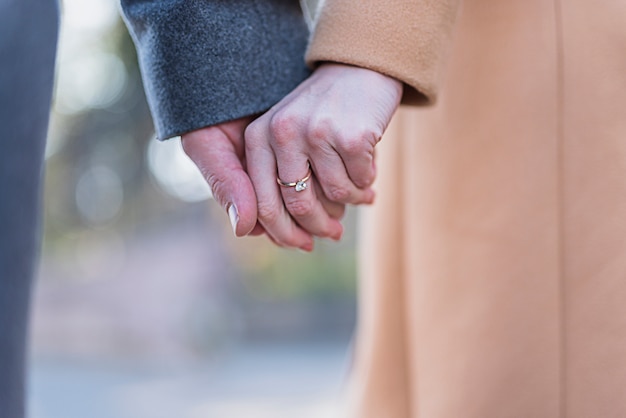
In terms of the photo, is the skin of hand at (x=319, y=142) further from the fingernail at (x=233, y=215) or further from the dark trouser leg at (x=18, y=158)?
the dark trouser leg at (x=18, y=158)

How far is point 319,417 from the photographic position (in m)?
3.64

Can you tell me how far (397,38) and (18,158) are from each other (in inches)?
16.8

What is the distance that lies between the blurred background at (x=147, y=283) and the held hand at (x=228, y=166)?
3.73 metres

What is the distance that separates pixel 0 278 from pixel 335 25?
444 millimetres

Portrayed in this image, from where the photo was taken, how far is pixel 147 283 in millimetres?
→ 6785

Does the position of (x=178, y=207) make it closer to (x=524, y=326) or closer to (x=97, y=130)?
(x=97, y=130)

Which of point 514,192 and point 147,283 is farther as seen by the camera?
point 147,283

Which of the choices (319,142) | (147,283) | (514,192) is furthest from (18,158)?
(147,283)

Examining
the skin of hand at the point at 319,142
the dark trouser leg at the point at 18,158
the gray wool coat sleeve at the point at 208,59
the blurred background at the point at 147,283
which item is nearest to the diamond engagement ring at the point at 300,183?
the skin of hand at the point at 319,142

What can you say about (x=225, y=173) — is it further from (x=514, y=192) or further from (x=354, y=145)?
(x=514, y=192)

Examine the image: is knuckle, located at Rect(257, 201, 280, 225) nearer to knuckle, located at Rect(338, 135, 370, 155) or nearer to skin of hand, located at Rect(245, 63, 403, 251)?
skin of hand, located at Rect(245, 63, 403, 251)

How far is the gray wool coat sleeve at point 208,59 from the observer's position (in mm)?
851

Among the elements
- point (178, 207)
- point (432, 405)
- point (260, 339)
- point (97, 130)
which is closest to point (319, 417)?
point (432, 405)

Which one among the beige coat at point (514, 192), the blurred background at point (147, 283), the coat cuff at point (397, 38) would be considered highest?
the coat cuff at point (397, 38)
